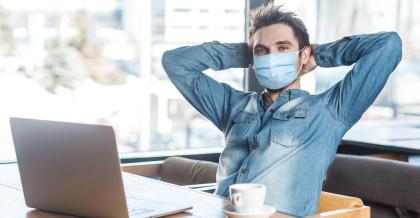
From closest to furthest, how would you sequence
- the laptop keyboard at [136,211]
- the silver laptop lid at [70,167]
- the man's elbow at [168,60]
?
the silver laptop lid at [70,167] < the laptop keyboard at [136,211] < the man's elbow at [168,60]

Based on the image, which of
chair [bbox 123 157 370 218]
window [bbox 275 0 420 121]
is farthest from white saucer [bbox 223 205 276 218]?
window [bbox 275 0 420 121]

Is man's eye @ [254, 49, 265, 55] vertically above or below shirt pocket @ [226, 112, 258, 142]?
above

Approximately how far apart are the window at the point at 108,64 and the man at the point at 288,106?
1354mm

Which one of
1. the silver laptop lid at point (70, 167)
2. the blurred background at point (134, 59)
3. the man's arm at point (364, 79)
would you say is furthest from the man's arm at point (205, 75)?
the blurred background at point (134, 59)

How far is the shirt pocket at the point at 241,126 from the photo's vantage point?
8.25 ft

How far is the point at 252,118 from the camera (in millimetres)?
2537

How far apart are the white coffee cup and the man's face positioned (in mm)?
1102

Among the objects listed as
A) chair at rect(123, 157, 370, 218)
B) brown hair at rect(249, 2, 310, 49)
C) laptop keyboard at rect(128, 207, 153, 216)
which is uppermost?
brown hair at rect(249, 2, 310, 49)

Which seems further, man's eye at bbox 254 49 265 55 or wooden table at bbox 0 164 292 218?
man's eye at bbox 254 49 265 55

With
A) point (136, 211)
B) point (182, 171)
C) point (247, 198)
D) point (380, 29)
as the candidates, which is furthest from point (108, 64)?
point (247, 198)

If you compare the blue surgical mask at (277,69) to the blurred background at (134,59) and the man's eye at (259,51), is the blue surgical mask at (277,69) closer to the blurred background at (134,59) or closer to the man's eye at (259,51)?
the man's eye at (259,51)

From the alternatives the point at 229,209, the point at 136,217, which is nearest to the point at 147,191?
the point at 136,217

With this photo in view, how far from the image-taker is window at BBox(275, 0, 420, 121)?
381cm

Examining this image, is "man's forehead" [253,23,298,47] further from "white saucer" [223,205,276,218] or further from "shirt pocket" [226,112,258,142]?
"white saucer" [223,205,276,218]
